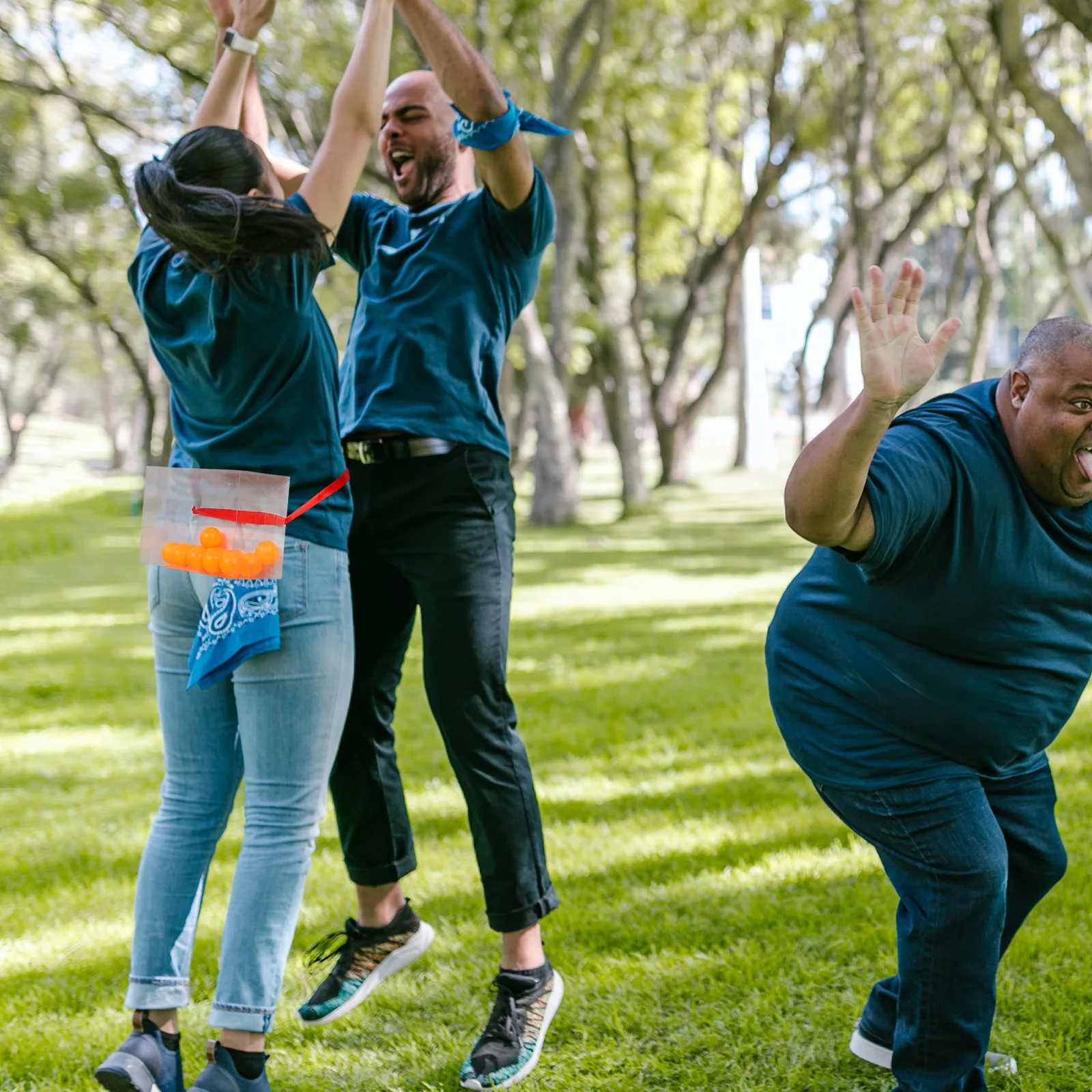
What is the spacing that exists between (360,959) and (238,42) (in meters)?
2.47

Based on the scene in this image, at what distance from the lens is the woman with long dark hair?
260 cm

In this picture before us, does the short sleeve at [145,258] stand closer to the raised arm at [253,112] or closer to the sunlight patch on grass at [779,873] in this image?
the raised arm at [253,112]

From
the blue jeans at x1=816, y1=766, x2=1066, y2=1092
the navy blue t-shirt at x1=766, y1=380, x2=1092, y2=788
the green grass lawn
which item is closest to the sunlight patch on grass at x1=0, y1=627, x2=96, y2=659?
the green grass lawn

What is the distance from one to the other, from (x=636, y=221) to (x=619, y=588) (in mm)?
13764

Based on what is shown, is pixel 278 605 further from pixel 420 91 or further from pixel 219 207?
pixel 420 91

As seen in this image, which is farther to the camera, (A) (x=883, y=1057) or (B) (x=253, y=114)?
(B) (x=253, y=114)

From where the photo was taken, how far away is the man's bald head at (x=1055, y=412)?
2.35m

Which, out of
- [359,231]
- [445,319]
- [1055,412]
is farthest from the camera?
[359,231]

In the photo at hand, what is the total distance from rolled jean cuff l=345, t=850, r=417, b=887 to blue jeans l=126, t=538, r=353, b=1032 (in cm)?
75

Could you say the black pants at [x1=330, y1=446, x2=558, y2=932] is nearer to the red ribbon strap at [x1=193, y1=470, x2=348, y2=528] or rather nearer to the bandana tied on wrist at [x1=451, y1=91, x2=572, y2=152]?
the red ribbon strap at [x1=193, y1=470, x2=348, y2=528]

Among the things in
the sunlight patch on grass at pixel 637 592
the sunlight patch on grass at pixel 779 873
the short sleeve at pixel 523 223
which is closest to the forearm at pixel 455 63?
the short sleeve at pixel 523 223

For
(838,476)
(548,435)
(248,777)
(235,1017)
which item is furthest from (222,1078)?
(548,435)

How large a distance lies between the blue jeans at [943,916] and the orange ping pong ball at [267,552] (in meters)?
1.30

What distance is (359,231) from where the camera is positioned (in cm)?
357
